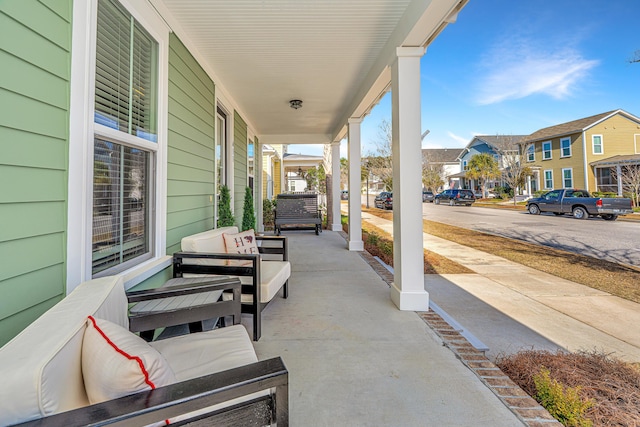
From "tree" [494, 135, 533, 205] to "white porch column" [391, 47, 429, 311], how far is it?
21304 millimetres

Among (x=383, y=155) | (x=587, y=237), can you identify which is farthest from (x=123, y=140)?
(x=383, y=155)

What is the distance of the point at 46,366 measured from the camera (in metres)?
0.78

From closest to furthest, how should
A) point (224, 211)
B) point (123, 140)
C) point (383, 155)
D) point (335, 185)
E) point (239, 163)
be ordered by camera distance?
1. point (123, 140)
2. point (224, 211)
3. point (239, 163)
4. point (335, 185)
5. point (383, 155)

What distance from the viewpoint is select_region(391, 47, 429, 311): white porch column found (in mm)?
3033

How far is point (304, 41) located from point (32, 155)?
2875 mm

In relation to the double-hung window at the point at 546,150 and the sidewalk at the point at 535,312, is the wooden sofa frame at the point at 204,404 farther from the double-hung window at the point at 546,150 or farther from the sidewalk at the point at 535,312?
the double-hung window at the point at 546,150

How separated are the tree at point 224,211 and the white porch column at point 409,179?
2579 mm

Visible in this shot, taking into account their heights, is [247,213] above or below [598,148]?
below

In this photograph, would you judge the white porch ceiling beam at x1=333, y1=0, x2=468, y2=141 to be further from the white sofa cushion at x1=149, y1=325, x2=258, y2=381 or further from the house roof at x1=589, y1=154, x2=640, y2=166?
the house roof at x1=589, y1=154, x2=640, y2=166

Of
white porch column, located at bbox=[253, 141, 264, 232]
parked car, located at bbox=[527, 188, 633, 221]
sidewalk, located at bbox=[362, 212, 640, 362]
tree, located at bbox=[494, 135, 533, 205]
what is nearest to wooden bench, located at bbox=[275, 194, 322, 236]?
white porch column, located at bbox=[253, 141, 264, 232]

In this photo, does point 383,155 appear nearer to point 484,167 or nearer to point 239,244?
point 484,167

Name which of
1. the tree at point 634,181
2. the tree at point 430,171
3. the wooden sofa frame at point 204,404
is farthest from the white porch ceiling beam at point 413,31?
the tree at point 430,171

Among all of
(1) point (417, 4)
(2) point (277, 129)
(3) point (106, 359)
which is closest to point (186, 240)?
(3) point (106, 359)

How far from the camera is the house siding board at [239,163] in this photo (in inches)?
228
